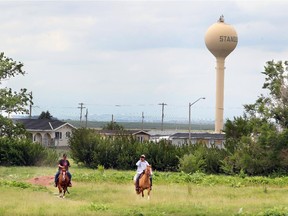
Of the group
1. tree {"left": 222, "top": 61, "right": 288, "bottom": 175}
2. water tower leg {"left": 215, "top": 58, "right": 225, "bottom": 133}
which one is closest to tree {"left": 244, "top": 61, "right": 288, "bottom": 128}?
tree {"left": 222, "top": 61, "right": 288, "bottom": 175}

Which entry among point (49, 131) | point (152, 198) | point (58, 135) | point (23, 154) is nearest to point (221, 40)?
point (49, 131)

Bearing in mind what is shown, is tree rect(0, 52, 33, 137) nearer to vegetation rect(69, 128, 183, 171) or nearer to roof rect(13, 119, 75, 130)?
vegetation rect(69, 128, 183, 171)

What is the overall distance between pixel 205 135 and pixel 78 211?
244 feet

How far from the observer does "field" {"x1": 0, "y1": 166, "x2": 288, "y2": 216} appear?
24516mm

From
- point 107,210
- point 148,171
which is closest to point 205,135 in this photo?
point 148,171

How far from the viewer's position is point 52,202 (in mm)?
27312

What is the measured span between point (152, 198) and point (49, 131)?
257ft

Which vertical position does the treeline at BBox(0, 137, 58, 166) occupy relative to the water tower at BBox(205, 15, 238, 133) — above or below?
below

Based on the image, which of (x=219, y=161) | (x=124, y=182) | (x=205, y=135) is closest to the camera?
(x=124, y=182)

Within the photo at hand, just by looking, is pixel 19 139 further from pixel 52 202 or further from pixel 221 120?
pixel 221 120

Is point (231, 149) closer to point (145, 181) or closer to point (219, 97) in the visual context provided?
point (145, 181)

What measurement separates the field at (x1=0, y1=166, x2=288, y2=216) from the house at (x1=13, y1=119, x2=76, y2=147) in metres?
63.5

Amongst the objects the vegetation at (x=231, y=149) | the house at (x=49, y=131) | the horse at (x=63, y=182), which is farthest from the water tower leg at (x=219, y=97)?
the horse at (x=63, y=182)

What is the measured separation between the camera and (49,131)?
108188 millimetres
